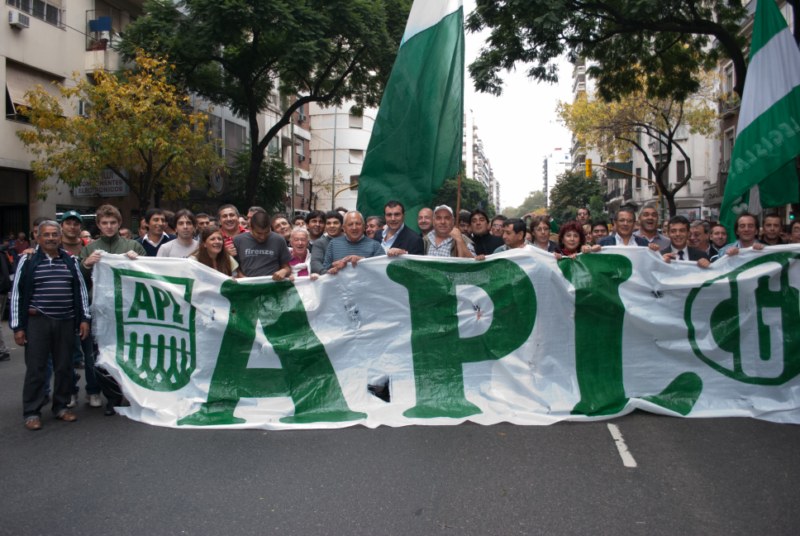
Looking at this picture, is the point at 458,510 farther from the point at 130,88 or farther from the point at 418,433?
the point at 130,88

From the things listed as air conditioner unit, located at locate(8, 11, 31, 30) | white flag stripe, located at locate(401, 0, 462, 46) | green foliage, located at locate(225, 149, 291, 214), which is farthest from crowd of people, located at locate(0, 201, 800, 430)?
green foliage, located at locate(225, 149, 291, 214)

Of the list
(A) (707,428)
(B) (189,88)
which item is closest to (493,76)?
(A) (707,428)

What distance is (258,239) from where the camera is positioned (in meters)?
6.69

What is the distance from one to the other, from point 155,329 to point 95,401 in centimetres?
95

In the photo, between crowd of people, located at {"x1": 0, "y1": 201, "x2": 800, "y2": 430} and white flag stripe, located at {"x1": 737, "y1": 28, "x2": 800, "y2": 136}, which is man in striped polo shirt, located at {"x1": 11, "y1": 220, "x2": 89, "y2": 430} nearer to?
crowd of people, located at {"x1": 0, "y1": 201, "x2": 800, "y2": 430}

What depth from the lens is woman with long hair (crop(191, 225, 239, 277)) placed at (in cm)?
656

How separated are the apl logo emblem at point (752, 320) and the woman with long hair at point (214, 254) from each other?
4104mm

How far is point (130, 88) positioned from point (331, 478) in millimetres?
17288

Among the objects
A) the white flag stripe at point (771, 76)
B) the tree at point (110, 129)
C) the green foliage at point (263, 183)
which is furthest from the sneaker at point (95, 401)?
the green foliage at point (263, 183)

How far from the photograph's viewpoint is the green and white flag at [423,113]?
23.4 feet

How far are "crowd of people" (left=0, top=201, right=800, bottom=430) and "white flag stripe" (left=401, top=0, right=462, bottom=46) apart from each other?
6.11ft

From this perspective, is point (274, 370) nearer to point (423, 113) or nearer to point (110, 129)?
point (423, 113)

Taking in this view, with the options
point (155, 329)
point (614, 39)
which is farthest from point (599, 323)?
point (614, 39)

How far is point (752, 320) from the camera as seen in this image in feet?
19.8
